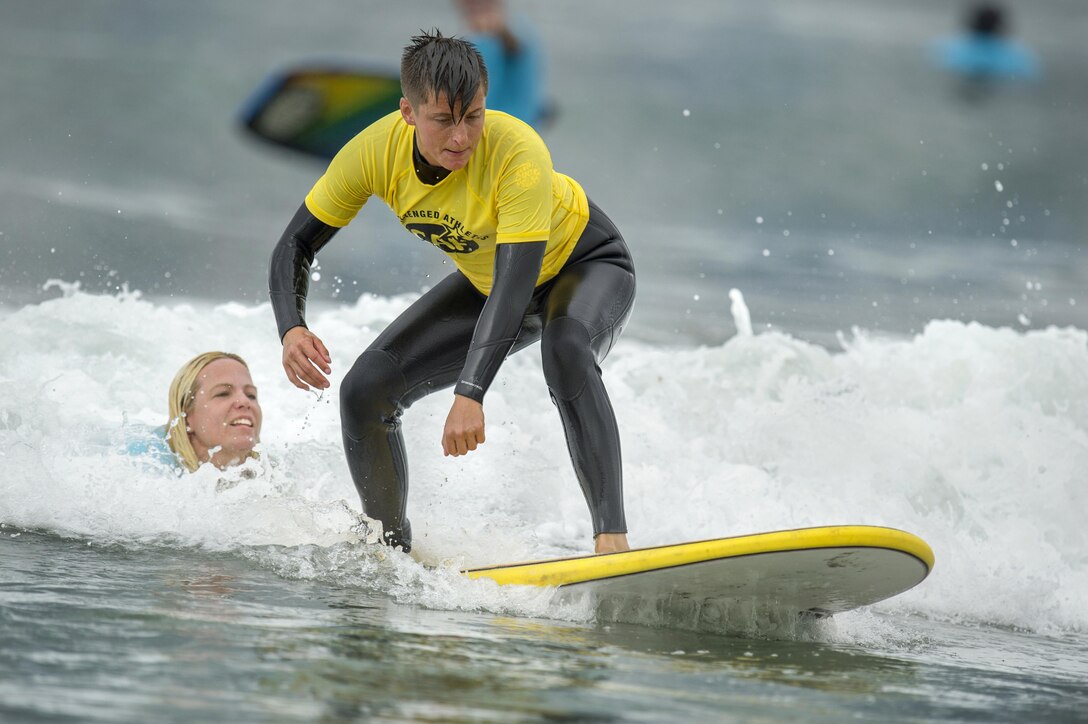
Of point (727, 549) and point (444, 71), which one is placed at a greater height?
point (444, 71)

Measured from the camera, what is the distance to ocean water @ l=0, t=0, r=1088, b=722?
9.73 feet

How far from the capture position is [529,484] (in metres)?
6.33

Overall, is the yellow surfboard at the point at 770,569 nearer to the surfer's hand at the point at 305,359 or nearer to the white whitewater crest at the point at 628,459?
the white whitewater crest at the point at 628,459

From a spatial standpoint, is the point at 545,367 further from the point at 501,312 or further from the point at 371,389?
the point at 371,389

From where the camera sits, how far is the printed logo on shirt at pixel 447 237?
13.1 ft

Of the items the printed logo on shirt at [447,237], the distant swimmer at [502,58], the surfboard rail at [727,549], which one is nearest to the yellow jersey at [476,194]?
the printed logo on shirt at [447,237]

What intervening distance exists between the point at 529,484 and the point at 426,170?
2699 mm

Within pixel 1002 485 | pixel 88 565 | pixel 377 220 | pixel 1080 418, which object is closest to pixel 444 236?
pixel 88 565

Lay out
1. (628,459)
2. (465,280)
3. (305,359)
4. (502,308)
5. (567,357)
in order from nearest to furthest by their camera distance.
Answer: (502,308), (567,357), (305,359), (465,280), (628,459)

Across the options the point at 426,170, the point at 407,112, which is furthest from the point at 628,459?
the point at 407,112

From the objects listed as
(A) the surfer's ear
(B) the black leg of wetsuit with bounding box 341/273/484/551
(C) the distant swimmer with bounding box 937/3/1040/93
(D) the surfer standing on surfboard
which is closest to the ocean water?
(B) the black leg of wetsuit with bounding box 341/273/484/551

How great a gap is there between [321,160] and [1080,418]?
956cm

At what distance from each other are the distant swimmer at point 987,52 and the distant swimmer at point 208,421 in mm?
27939

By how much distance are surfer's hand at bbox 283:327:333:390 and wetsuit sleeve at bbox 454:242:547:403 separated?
49cm
